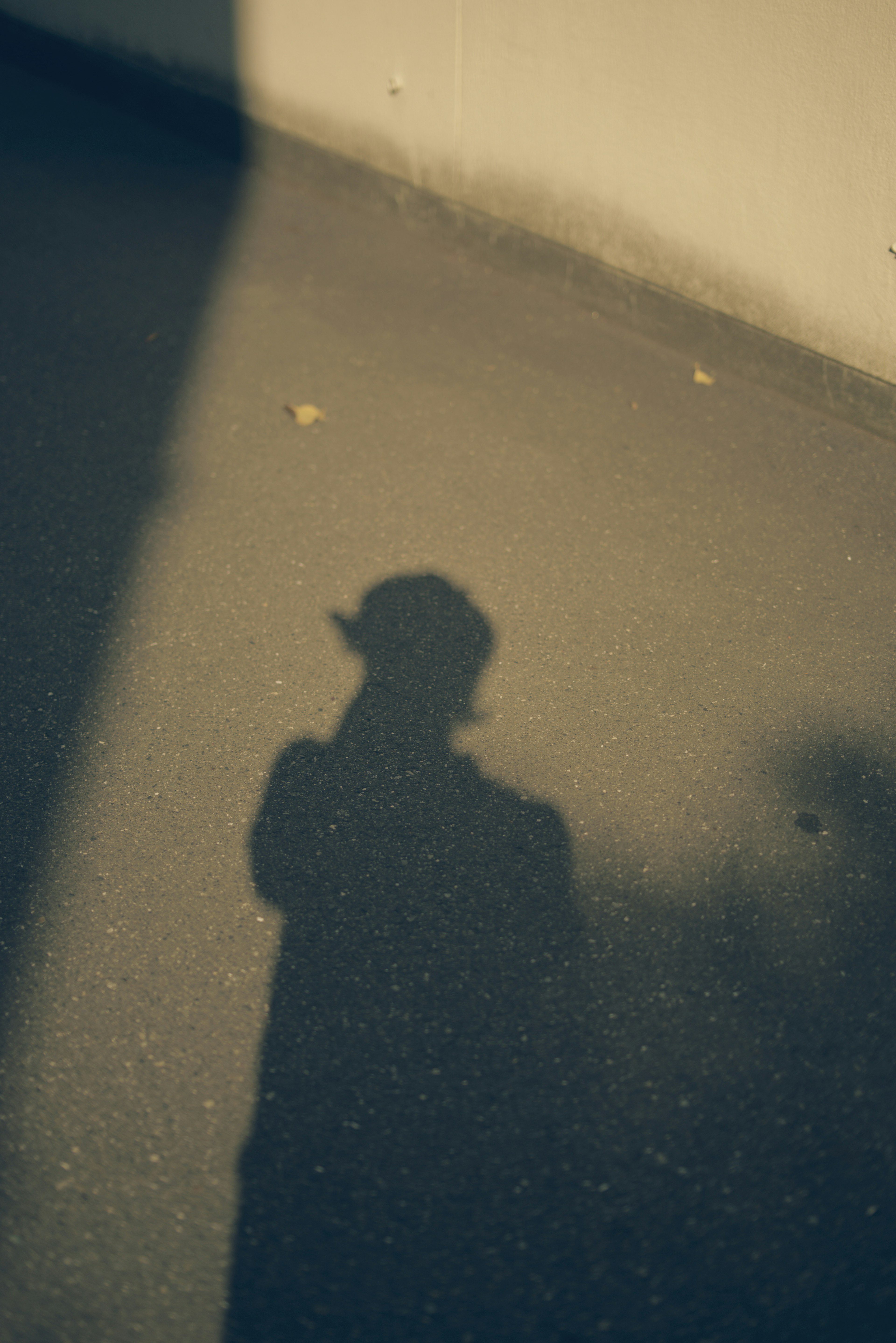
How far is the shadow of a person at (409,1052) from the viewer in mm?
2066

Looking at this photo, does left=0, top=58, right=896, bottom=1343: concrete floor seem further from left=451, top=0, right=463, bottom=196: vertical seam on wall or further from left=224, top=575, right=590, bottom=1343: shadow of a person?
left=451, top=0, right=463, bottom=196: vertical seam on wall

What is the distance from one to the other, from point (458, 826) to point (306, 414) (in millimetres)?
2425

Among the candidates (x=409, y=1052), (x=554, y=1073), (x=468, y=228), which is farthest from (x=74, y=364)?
(x=554, y=1073)

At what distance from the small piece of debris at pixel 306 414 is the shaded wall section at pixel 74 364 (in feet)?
2.01

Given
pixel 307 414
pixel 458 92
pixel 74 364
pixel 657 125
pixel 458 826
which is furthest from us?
pixel 458 92

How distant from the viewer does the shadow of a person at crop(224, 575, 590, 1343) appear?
2.07 metres

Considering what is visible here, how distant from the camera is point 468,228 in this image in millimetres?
5688

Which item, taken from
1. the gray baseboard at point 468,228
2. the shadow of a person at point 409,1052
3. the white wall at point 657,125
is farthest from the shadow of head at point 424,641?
the white wall at point 657,125

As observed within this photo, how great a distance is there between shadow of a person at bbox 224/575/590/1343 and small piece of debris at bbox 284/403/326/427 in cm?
172

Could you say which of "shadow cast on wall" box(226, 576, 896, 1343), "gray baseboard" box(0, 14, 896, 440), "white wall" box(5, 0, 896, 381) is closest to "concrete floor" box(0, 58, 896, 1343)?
"shadow cast on wall" box(226, 576, 896, 1343)

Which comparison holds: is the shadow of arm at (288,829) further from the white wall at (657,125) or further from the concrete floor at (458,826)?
the white wall at (657,125)

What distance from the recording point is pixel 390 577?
3.73m

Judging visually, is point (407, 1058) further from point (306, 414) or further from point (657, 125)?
point (657, 125)

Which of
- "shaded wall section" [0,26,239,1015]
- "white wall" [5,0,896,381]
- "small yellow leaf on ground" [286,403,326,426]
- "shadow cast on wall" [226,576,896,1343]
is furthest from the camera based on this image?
"small yellow leaf on ground" [286,403,326,426]
